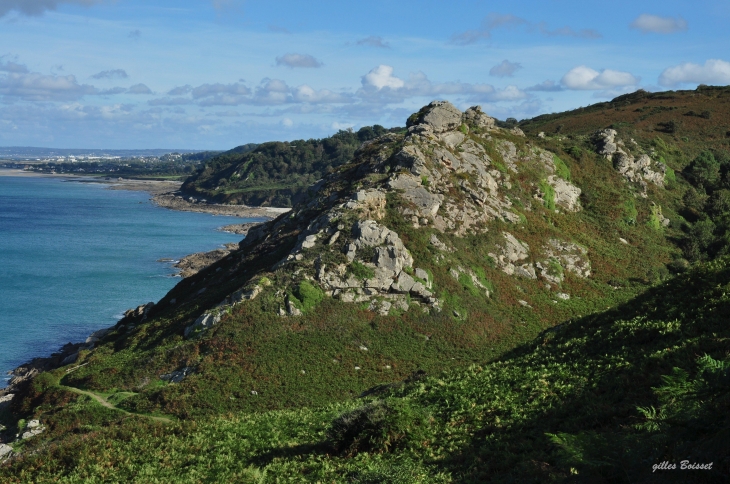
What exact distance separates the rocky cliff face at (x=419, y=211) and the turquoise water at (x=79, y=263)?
20258 millimetres

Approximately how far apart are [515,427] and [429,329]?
66.4 feet

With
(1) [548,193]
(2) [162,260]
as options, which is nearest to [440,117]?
(1) [548,193]

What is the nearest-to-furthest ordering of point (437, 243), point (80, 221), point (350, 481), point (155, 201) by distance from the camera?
1. point (350, 481)
2. point (437, 243)
3. point (80, 221)
4. point (155, 201)

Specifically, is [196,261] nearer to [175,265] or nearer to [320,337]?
[175,265]

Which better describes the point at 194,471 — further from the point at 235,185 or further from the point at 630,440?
the point at 235,185

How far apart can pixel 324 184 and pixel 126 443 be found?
35514mm

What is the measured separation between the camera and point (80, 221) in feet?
416

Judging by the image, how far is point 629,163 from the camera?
61062 millimetres

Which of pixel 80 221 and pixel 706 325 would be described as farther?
pixel 80 221

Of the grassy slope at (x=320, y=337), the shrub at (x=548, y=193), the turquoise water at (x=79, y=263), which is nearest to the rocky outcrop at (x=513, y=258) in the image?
the grassy slope at (x=320, y=337)

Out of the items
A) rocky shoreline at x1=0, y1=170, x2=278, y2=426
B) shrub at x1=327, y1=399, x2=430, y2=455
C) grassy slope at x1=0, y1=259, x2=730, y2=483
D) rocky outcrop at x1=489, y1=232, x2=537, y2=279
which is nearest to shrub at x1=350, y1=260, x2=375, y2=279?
rocky outcrop at x1=489, y1=232, x2=537, y2=279

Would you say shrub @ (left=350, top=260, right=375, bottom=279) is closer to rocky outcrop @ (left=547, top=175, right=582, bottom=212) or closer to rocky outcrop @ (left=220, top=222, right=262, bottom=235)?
rocky outcrop @ (left=547, top=175, right=582, bottom=212)

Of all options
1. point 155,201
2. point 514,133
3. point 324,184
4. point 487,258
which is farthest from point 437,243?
point 155,201
